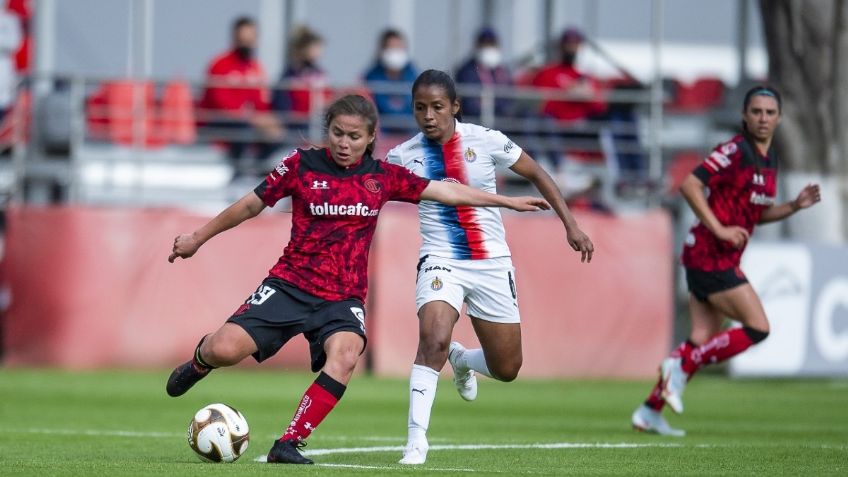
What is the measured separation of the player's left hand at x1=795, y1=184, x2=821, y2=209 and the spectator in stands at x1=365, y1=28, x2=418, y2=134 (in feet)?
25.4

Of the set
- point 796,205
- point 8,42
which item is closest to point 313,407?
point 796,205

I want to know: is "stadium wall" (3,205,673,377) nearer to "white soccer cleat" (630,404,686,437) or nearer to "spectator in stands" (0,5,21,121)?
"spectator in stands" (0,5,21,121)

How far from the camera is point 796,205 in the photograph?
38.2 feet

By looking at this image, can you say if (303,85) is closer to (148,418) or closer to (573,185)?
(573,185)

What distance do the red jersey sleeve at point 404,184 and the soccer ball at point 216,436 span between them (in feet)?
4.94

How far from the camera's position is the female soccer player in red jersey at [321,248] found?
27.9ft

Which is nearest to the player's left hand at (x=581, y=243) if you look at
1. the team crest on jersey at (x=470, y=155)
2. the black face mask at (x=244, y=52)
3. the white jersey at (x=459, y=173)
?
the white jersey at (x=459, y=173)

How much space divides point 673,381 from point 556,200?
272 centimetres

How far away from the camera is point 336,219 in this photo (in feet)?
28.2

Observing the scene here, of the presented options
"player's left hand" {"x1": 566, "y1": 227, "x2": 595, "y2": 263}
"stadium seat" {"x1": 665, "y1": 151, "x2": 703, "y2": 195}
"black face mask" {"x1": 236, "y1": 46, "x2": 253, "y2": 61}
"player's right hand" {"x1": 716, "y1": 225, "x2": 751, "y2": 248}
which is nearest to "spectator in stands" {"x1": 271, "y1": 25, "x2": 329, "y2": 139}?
"black face mask" {"x1": 236, "y1": 46, "x2": 253, "y2": 61}

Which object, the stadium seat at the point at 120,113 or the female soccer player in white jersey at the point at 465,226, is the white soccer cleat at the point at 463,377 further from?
the stadium seat at the point at 120,113

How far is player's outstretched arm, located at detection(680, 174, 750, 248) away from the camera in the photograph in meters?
11.4

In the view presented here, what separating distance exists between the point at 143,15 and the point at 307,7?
19.3ft

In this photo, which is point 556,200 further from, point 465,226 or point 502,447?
point 502,447
